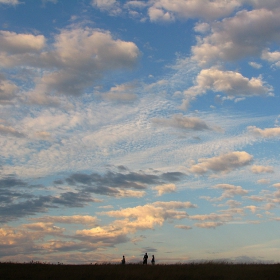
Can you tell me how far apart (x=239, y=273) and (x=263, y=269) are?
3.85 m

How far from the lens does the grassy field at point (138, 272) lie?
4009 centimetres

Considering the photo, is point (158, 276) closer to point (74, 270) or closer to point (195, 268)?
point (195, 268)

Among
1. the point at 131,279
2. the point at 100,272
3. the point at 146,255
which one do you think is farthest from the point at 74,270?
the point at 146,255

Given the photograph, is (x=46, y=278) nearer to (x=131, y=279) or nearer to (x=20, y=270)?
(x=20, y=270)

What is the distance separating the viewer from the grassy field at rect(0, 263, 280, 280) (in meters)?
40.1

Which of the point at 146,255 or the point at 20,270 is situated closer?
the point at 20,270

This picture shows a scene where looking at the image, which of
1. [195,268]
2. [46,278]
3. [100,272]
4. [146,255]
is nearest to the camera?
[46,278]

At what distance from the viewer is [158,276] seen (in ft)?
132

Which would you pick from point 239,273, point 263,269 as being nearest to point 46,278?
point 239,273

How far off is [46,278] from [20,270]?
5152 mm

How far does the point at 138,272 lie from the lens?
4162cm

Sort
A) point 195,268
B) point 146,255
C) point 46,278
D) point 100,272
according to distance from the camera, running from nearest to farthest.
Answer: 1. point 46,278
2. point 100,272
3. point 195,268
4. point 146,255

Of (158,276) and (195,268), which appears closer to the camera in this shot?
(158,276)

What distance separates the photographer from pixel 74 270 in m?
43.7
